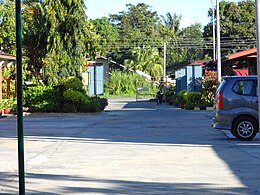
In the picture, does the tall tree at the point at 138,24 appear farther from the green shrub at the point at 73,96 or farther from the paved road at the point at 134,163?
the paved road at the point at 134,163

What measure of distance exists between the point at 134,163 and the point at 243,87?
5.44 m

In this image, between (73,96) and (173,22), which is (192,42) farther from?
(73,96)

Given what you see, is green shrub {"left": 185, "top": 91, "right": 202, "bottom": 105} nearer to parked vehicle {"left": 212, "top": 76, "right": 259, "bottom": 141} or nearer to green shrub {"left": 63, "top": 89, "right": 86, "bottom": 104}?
green shrub {"left": 63, "top": 89, "right": 86, "bottom": 104}

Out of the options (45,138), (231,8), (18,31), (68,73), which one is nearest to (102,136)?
(45,138)

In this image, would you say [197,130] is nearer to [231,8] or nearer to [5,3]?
[5,3]

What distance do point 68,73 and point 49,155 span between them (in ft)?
72.7

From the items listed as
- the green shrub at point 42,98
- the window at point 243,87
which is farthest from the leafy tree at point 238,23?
the window at point 243,87

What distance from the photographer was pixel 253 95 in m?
16.9

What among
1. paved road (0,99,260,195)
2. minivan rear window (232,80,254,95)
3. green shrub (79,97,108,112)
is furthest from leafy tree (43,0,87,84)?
minivan rear window (232,80,254,95)

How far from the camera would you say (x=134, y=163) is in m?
12.9

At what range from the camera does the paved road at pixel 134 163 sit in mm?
9828

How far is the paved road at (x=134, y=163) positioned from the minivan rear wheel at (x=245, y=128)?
9.6 inches

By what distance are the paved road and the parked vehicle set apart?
1.44 ft

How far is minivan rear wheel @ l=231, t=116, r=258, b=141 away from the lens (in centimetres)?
1706
